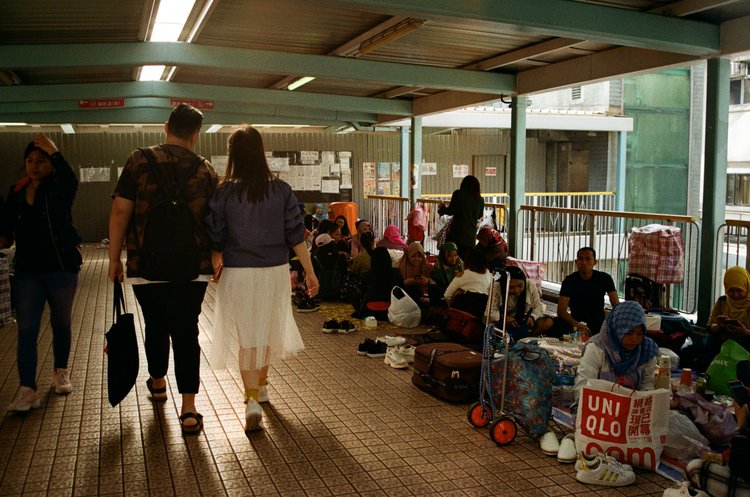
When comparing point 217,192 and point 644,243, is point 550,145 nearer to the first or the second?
point 644,243

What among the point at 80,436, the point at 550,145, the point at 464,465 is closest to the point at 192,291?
the point at 80,436

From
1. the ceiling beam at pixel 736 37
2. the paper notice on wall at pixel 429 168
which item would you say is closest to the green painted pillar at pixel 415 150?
the paper notice on wall at pixel 429 168

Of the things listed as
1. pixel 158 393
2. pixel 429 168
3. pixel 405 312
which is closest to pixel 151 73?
pixel 405 312

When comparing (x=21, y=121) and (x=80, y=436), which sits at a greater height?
(x=21, y=121)

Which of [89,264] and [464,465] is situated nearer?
[464,465]

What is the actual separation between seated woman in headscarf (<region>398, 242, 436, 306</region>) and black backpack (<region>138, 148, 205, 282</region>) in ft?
15.4

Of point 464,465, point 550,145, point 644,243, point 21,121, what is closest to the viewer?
point 464,465

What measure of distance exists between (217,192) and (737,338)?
179 inches

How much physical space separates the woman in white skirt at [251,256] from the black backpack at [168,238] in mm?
182

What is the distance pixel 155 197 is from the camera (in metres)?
4.50

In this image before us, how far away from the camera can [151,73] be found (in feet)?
38.3

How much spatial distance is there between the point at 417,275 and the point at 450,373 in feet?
12.0

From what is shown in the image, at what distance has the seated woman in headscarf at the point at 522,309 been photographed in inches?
273

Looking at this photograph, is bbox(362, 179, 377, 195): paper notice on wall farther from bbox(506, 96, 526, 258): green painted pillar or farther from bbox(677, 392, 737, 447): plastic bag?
bbox(677, 392, 737, 447): plastic bag
